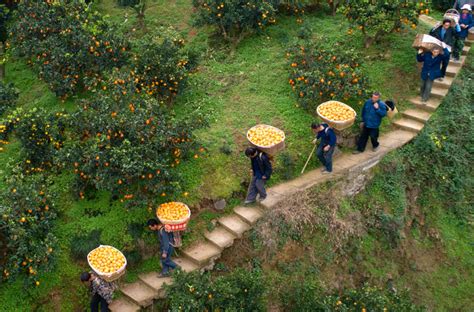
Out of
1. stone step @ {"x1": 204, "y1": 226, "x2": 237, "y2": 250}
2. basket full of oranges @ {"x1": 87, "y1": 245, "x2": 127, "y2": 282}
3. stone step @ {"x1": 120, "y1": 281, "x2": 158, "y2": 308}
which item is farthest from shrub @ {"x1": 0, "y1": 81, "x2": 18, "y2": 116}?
stone step @ {"x1": 204, "y1": 226, "x2": 237, "y2": 250}

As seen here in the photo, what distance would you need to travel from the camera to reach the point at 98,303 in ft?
26.3

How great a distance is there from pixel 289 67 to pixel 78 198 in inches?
238

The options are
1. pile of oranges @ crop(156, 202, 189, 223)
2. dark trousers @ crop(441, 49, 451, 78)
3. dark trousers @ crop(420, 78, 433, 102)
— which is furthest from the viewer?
dark trousers @ crop(420, 78, 433, 102)

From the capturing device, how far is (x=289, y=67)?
11852mm

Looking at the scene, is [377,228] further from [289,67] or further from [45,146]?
[45,146]

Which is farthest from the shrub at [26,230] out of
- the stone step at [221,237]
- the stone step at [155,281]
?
the stone step at [221,237]

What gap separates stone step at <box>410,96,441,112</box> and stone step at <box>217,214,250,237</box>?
5.53 meters

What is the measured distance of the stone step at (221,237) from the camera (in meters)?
8.94

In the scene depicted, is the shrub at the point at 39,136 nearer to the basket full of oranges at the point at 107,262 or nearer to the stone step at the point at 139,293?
the basket full of oranges at the point at 107,262

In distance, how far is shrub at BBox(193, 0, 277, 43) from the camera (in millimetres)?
12477

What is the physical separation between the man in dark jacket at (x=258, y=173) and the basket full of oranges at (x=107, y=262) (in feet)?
9.10

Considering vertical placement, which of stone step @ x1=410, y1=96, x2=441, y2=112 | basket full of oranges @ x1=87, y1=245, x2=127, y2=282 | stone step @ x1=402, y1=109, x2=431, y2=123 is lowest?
basket full of oranges @ x1=87, y1=245, x2=127, y2=282

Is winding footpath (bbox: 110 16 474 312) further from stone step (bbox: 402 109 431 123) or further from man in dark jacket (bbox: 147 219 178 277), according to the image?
man in dark jacket (bbox: 147 219 178 277)

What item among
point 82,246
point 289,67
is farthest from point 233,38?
point 82,246
